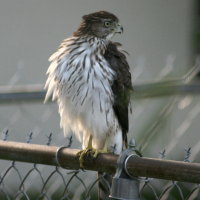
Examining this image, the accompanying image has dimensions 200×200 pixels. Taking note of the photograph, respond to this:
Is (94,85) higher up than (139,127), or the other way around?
Answer: (94,85)

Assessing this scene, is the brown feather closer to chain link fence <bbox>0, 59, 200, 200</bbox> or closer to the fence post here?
chain link fence <bbox>0, 59, 200, 200</bbox>

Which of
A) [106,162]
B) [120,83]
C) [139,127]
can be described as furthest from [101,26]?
[139,127]

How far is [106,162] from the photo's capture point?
10.0 ft

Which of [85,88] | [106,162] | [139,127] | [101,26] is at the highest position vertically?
[101,26]

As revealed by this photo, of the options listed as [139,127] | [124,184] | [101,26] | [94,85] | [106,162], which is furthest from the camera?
[139,127]

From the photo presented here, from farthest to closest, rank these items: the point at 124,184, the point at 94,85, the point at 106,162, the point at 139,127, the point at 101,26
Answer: the point at 139,127 < the point at 101,26 < the point at 94,85 < the point at 106,162 < the point at 124,184

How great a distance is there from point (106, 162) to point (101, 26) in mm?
1973

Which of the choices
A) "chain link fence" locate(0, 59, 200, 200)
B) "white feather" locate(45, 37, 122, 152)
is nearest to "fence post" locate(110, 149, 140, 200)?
"chain link fence" locate(0, 59, 200, 200)

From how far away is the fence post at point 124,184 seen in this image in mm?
2818

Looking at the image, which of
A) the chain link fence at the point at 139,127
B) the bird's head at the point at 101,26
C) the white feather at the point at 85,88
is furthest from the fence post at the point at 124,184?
the bird's head at the point at 101,26

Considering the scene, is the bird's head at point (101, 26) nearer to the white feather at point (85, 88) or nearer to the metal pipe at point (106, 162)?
the white feather at point (85, 88)

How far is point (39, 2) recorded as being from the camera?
8109 mm

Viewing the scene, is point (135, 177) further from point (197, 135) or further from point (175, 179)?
point (197, 135)

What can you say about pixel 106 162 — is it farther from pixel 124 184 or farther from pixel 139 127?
pixel 139 127
